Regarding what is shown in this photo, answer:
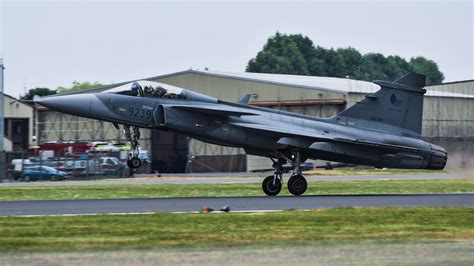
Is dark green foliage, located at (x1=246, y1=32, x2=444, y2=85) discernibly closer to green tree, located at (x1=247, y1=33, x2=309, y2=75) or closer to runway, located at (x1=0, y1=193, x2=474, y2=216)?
green tree, located at (x1=247, y1=33, x2=309, y2=75)

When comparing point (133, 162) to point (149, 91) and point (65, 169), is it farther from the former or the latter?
point (65, 169)

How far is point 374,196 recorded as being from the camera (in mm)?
25266

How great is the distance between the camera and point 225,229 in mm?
15781

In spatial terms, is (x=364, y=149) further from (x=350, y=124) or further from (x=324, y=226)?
(x=324, y=226)

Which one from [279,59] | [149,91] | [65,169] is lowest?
[65,169]

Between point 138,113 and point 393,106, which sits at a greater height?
point 393,106

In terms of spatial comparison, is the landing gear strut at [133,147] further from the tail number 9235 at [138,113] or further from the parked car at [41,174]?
the parked car at [41,174]

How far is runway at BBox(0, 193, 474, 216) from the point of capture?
19.9m

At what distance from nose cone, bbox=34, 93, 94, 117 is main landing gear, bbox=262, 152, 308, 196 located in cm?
581

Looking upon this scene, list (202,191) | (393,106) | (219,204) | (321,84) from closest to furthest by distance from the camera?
(219,204) → (393,106) → (202,191) → (321,84)

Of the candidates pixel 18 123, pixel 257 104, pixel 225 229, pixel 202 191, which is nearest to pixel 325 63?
pixel 18 123

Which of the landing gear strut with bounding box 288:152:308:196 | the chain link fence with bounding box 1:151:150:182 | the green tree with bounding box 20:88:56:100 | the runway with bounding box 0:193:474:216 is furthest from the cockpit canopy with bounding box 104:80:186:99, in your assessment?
the green tree with bounding box 20:88:56:100

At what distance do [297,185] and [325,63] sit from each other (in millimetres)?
112065

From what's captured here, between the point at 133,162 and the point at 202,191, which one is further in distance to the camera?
the point at 202,191
